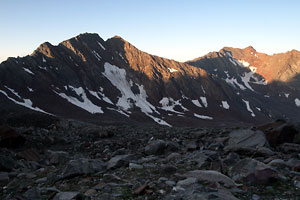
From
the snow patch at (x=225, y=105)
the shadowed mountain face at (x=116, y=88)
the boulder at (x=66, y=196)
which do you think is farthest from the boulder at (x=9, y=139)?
the snow patch at (x=225, y=105)

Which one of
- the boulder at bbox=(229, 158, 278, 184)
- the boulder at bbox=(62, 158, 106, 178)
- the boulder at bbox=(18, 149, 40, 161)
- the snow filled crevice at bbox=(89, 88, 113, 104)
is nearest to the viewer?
the boulder at bbox=(229, 158, 278, 184)

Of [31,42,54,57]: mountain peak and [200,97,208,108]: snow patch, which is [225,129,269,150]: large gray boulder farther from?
[200,97,208,108]: snow patch

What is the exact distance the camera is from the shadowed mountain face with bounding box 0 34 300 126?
234 feet

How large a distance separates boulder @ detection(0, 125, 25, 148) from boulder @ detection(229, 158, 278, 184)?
14.5 meters

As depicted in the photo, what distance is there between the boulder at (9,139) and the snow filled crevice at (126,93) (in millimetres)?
67469

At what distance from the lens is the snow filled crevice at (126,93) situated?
92.3 meters

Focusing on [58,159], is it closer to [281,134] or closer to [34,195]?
[34,195]

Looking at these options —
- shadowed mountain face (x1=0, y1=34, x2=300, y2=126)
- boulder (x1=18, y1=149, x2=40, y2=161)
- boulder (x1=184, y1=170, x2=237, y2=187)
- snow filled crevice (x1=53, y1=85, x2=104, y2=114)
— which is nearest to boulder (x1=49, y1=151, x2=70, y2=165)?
boulder (x1=18, y1=149, x2=40, y2=161)

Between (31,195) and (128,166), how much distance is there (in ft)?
13.3

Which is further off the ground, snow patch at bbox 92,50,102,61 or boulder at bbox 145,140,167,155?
snow patch at bbox 92,50,102,61

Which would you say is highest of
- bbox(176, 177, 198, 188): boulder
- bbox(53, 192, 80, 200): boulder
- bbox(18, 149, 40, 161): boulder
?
bbox(18, 149, 40, 161): boulder

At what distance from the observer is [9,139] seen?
16.4m

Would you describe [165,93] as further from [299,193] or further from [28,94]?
[299,193]

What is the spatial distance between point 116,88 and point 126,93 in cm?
447
